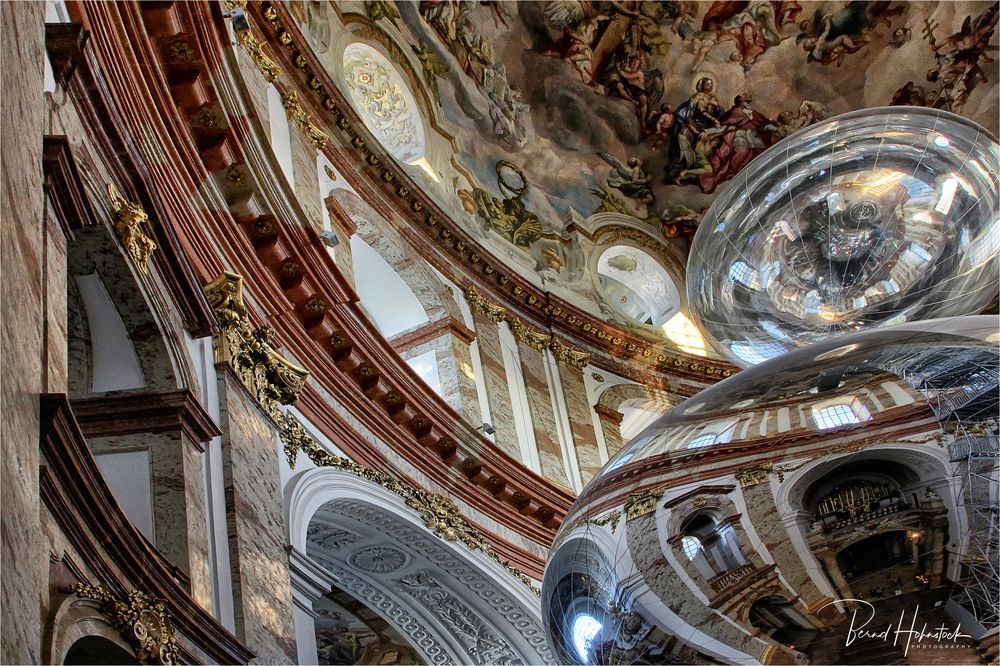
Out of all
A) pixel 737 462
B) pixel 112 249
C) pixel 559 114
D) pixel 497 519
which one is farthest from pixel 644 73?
pixel 737 462

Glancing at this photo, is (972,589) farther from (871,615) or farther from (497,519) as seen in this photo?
(497,519)

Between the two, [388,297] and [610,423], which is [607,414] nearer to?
[610,423]

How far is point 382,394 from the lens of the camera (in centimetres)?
1080

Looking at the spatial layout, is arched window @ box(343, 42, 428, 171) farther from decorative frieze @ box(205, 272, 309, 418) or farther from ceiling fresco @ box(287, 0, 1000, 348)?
decorative frieze @ box(205, 272, 309, 418)

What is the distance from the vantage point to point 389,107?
51.8ft

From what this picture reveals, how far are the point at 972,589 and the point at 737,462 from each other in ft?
1.44

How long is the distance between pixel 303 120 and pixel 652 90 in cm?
859

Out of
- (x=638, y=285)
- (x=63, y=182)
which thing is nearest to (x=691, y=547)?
(x=63, y=182)

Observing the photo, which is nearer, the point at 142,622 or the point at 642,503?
the point at 642,503

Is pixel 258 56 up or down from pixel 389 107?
down

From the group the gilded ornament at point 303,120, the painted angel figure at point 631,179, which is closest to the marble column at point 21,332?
the gilded ornament at point 303,120

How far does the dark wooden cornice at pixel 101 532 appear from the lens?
466 centimetres

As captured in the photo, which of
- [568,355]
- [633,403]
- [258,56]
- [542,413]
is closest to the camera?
[258,56]

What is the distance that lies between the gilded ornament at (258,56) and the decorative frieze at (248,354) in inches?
154
